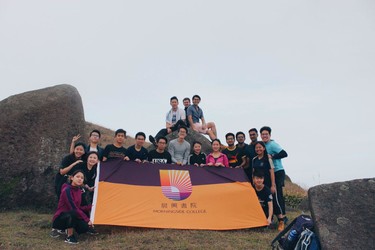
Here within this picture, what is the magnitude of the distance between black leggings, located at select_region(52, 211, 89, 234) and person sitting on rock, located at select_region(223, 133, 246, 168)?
4.41 metres

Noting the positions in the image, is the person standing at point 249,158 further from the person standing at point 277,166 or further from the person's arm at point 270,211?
the person's arm at point 270,211

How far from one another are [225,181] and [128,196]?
2579mm

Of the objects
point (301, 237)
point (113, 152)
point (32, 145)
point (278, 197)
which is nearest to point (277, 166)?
point (278, 197)

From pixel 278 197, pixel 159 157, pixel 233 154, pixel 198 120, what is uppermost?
pixel 198 120

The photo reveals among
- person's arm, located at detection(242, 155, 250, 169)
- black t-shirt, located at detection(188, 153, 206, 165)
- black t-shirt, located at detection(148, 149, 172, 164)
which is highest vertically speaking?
black t-shirt, located at detection(148, 149, 172, 164)

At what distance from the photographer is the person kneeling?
7305 mm

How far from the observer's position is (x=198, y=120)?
1321 centimetres

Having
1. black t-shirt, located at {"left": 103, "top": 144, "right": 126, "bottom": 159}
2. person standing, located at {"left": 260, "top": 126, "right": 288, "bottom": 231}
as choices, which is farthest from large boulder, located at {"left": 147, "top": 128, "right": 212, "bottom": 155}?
person standing, located at {"left": 260, "top": 126, "right": 288, "bottom": 231}

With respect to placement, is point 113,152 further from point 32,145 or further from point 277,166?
point 277,166

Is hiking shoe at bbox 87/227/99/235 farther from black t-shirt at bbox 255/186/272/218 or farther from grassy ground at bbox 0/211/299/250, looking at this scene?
black t-shirt at bbox 255/186/272/218

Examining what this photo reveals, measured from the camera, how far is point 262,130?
31.9 feet

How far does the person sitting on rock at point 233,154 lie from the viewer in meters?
9.97

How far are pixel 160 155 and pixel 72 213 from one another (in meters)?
3.11

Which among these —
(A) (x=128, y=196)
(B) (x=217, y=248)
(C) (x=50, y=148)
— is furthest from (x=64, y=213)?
(C) (x=50, y=148)
